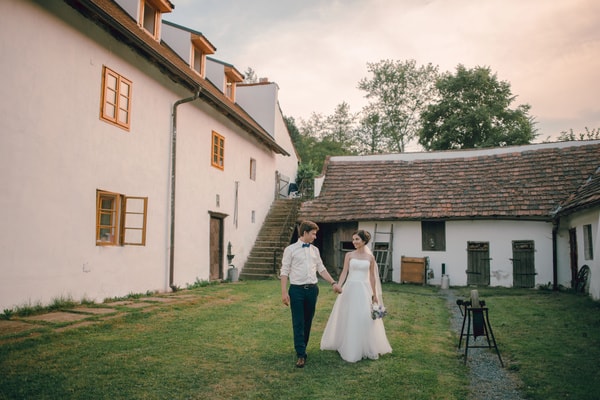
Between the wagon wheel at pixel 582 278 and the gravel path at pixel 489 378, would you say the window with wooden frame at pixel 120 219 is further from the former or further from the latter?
the wagon wheel at pixel 582 278

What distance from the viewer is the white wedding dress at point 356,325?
20.6ft

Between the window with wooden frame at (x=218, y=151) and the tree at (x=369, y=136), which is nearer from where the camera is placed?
the window with wooden frame at (x=218, y=151)

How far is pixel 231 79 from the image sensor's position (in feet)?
63.8

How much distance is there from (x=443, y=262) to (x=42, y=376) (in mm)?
15439

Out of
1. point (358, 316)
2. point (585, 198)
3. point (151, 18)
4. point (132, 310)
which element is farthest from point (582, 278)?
point (151, 18)

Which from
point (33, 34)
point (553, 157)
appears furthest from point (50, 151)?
point (553, 157)

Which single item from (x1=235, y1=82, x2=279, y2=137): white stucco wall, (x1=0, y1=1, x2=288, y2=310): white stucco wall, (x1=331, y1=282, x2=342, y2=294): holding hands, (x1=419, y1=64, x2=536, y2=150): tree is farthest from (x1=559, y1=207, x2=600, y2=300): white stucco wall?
(x1=419, y1=64, x2=536, y2=150): tree

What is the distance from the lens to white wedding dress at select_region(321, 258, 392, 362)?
6266mm

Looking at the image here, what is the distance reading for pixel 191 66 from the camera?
1572 centimetres

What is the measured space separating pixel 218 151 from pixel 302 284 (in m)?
11.2

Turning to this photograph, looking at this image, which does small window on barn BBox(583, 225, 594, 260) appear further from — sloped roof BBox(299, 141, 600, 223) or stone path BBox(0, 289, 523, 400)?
stone path BBox(0, 289, 523, 400)

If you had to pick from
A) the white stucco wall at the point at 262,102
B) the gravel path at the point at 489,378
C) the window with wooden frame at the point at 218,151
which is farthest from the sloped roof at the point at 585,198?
the white stucco wall at the point at 262,102

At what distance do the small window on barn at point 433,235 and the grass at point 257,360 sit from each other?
8202 mm

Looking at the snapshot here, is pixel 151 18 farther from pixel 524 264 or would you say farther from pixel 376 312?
pixel 524 264
